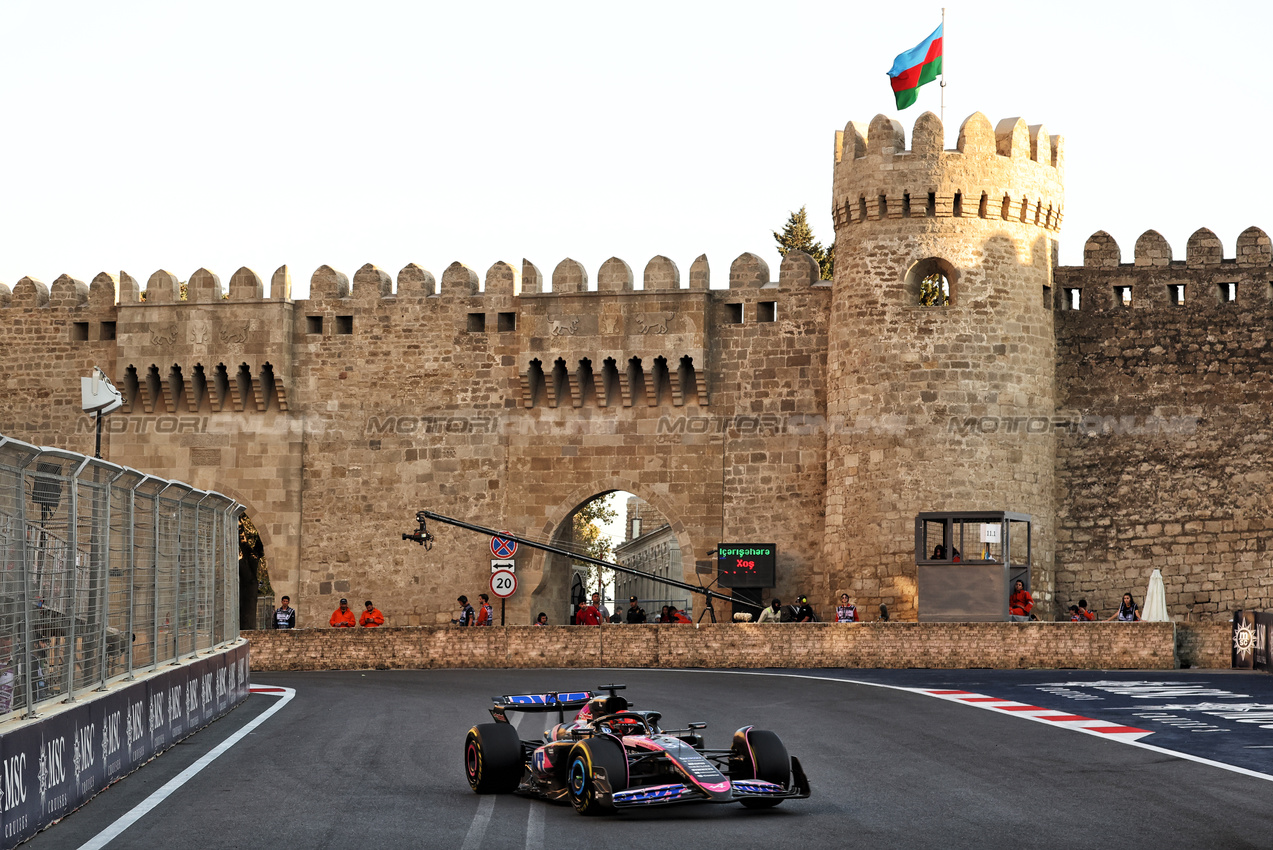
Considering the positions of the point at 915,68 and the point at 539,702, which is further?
the point at 915,68

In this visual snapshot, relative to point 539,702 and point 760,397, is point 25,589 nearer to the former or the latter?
point 539,702

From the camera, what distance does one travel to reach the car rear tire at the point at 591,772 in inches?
415

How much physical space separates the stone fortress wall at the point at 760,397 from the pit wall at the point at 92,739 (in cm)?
→ 1703

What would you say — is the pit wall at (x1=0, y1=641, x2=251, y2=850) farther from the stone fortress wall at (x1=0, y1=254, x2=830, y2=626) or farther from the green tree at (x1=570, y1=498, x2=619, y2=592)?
the green tree at (x1=570, y1=498, x2=619, y2=592)

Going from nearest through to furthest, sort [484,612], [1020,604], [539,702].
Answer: [539,702], [1020,604], [484,612]

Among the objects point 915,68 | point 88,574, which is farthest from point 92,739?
point 915,68

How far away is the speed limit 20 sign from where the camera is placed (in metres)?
31.9

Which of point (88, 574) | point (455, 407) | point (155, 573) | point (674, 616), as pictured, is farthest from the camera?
point (455, 407)

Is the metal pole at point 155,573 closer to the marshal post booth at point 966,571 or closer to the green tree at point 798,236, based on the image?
the marshal post booth at point 966,571

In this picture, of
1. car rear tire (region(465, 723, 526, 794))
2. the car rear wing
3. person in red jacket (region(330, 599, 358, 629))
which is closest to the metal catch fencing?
car rear tire (region(465, 723, 526, 794))

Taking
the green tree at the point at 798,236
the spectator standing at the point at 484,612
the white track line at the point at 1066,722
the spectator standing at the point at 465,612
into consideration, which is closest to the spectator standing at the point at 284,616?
the spectator standing at the point at 465,612

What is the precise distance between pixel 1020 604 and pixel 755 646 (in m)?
4.98

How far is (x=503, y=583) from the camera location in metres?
32.2

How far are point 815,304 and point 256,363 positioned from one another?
38.1 feet
